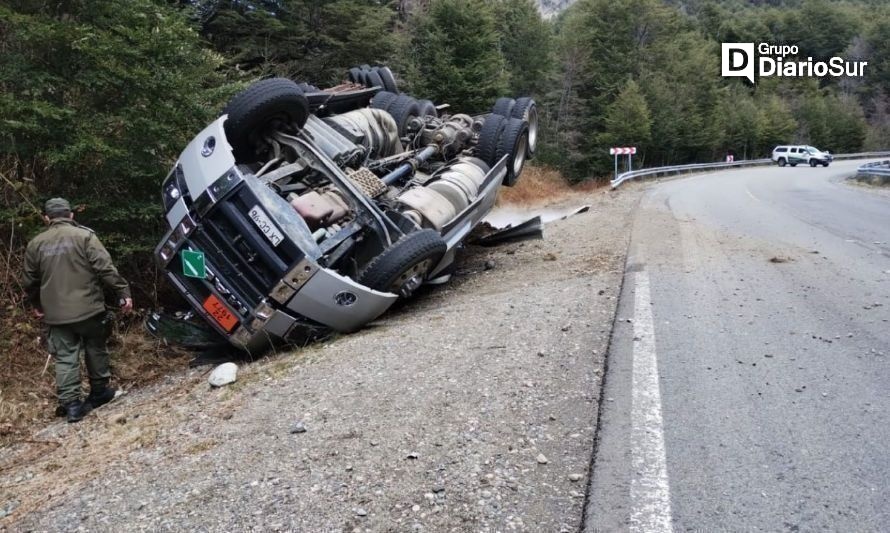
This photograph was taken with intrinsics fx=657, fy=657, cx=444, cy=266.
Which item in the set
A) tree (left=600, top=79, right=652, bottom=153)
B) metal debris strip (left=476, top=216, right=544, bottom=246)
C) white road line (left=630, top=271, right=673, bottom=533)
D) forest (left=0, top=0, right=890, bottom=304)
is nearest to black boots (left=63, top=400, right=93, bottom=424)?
forest (left=0, top=0, right=890, bottom=304)

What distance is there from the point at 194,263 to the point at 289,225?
84 cm

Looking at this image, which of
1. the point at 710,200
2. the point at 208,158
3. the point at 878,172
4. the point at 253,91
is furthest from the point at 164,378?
the point at 878,172

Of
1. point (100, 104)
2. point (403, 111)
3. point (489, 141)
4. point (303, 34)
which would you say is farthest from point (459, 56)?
point (100, 104)

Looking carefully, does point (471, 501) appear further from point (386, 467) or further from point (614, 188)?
point (614, 188)

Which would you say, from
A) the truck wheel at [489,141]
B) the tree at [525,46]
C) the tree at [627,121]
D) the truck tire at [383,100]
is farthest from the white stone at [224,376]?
the tree at [627,121]

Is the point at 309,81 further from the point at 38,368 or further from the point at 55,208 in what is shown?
the point at 55,208

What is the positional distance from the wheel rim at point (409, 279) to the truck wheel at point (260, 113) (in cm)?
179

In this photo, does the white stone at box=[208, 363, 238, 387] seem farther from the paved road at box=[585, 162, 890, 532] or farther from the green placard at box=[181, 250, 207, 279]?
the paved road at box=[585, 162, 890, 532]

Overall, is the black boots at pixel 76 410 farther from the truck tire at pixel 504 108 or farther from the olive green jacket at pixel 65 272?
the truck tire at pixel 504 108

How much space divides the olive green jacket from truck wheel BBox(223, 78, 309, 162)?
1.55 meters

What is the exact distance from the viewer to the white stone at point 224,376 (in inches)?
186

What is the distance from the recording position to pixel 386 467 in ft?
9.72

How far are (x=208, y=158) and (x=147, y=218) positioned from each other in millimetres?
1915

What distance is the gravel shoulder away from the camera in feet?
8.79
